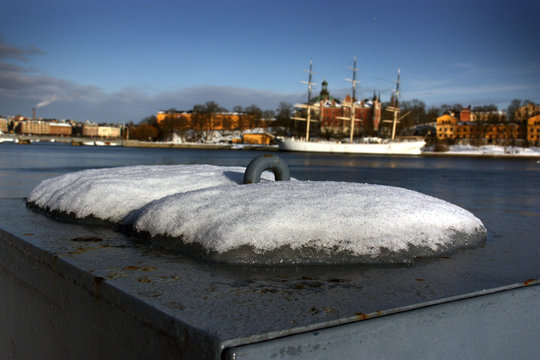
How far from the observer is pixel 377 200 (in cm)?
287

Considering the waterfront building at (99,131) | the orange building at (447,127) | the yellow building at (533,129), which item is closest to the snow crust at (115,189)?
the yellow building at (533,129)

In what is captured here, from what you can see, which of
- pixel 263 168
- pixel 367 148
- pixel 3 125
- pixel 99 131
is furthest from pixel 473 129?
pixel 3 125

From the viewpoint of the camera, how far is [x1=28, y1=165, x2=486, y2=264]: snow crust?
2320 mm

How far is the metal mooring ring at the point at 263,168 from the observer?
13.0 feet

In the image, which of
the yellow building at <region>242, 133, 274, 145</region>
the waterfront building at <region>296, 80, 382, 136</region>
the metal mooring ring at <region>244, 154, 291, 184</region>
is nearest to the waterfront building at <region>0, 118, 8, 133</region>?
the yellow building at <region>242, 133, 274, 145</region>

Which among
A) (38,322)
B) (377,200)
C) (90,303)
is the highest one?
(377,200)

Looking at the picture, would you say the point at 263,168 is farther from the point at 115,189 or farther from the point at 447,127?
the point at 447,127

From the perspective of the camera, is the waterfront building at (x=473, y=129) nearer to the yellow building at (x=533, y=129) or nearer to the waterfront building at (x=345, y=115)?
the yellow building at (x=533, y=129)

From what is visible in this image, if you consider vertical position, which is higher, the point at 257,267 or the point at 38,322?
the point at 257,267

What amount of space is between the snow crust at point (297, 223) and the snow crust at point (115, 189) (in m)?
0.02

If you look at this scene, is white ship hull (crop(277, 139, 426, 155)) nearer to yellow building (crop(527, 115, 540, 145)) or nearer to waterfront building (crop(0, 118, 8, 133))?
yellow building (crop(527, 115, 540, 145))

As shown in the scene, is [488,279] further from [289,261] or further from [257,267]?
[257,267]

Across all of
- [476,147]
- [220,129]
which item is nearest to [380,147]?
[476,147]

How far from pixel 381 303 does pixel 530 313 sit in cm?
73
